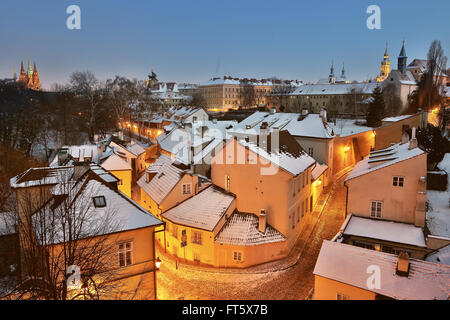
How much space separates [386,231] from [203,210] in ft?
35.7

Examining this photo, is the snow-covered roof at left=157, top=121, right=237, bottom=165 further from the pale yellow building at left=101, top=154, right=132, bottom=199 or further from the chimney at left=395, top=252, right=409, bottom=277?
the chimney at left=395, top=252, right=409, bottom=277

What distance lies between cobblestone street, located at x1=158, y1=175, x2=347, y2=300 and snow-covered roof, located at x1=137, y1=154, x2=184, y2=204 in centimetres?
411

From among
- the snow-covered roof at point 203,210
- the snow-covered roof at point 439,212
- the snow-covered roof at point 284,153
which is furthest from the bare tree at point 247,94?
the snow-covered roof at point 203,210

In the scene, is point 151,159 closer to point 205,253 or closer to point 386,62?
point 205,253

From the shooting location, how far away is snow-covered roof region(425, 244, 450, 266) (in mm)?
14148

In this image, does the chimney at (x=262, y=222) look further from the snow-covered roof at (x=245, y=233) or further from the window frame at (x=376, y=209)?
the window frame at (x=376, y=209)

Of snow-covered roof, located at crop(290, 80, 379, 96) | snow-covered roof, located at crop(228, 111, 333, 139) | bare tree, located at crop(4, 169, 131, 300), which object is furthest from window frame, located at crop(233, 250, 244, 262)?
snow-covered roof, located at crop(290, 80, 379, 96)

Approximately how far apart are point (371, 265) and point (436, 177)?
16.3m

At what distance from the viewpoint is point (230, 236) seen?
19.0m

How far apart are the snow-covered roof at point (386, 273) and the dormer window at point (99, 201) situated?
10.1 meters

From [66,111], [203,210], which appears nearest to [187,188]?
[203,210]

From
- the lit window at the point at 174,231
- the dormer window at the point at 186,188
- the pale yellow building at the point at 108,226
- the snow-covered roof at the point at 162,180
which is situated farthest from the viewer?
the dormer window at the point at 186,188

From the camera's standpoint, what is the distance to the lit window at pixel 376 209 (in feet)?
61.4
